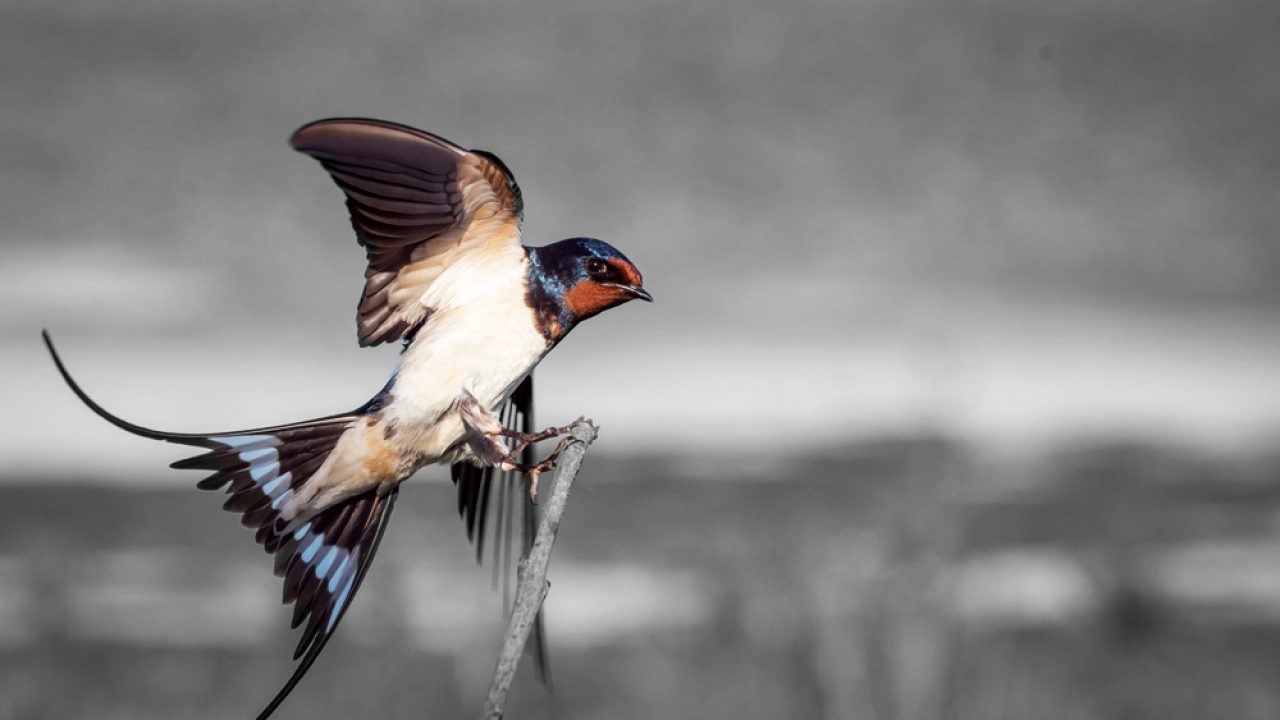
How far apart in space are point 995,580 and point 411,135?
5.92 metres

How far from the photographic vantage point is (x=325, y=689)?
490cm

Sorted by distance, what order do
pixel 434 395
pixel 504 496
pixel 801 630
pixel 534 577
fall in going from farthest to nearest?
pixel 801 630 → pixel 504 496 → pixel 434 395 → pixel 534 577

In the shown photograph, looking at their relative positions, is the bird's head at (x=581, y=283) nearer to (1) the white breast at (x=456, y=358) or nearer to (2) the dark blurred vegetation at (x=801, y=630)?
(1) the white breast at (x=456, y=358)

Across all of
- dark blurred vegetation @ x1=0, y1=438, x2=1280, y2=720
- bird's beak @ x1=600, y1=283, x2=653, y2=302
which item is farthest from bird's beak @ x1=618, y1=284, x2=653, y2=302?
dark blurred vegetation @ x1=0, y1=438, x2=1280, y2=720

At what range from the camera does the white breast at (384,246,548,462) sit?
1.20 metres

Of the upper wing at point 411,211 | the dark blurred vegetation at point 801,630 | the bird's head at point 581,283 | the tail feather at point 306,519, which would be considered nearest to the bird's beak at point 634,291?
the bird's head at point 581,283

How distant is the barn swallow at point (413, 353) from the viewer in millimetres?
1175

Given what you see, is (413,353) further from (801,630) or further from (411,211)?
(801,630)

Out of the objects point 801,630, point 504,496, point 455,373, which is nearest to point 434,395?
point 455,373

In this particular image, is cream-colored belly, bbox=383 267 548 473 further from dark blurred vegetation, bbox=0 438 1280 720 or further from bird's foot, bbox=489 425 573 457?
dark blurred vegetation, bbox=0 438 1280 720

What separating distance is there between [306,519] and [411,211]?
0.28m

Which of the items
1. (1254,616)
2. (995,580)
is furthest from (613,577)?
(1254,616)

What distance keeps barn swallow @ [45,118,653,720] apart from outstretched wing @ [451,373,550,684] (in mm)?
160

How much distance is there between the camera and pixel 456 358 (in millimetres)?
1211
